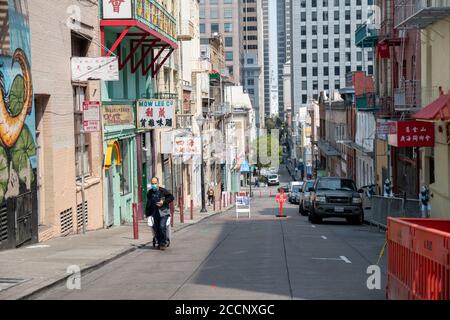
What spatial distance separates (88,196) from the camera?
2562 cm

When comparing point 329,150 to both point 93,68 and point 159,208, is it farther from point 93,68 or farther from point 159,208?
point 159,208

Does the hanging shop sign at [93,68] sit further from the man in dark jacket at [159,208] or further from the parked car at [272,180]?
the parked car at [272,180]

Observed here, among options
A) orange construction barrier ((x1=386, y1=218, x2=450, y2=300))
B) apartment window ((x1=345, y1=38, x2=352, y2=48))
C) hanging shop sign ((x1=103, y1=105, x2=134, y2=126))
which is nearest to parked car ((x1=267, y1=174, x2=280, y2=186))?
apartment window ((x1=345, y1=38, x2=352, y2=48))

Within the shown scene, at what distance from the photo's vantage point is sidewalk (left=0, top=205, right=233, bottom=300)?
13.2 metres

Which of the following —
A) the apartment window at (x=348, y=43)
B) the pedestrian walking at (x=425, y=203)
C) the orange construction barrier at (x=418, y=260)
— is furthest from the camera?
the apartment window at (x=348, y=43)

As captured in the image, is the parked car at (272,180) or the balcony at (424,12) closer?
the balcony at (424,12)

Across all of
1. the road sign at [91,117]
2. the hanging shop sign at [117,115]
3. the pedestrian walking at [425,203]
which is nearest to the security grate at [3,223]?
the road sign at [91,117]

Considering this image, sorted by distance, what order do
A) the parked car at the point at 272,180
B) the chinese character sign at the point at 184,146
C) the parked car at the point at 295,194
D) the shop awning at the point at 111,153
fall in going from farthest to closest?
Answer: the parked car at the point at 272,180 → the parked car at the point at 295,194 → the chinese character sign at the point at 184,146 → the shop awning at the point at 111,153

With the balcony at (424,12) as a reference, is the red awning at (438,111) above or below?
below

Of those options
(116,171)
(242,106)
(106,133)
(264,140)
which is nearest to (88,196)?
(106,133)

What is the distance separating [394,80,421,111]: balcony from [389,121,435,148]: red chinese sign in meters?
2.88

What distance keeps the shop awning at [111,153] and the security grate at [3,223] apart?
32.9 ft

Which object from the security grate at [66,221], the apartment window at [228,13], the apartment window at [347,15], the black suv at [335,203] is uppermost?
the apartment window at [228,13]

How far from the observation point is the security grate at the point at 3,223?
17.2 m
